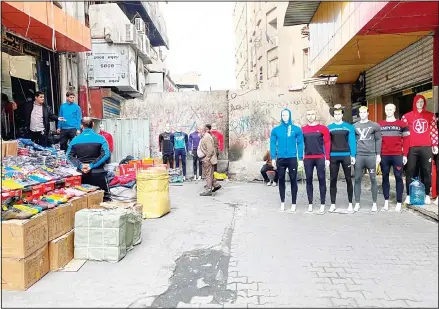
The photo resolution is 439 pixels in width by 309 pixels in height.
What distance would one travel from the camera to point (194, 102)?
13.9 metres

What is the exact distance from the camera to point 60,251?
13.7 ft

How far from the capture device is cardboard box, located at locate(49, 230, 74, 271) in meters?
4.11

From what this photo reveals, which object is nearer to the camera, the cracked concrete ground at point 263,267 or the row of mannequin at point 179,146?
the cracked concrete ground at point 263,267

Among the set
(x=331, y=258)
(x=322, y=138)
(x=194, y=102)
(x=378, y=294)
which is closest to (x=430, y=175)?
(x=322, y=138)

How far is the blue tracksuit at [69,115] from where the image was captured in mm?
8500

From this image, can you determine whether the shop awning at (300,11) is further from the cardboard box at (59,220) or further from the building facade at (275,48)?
the building facade at (275,48)

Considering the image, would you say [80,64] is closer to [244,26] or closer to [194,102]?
[194,102]

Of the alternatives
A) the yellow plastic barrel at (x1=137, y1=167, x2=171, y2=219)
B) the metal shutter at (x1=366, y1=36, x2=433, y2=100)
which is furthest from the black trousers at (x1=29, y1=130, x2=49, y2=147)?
the metal shutter at (x1=366, y1=36, x2=433, y2=100)

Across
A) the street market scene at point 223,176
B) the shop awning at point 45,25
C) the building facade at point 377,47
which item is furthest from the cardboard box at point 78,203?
the building facade at point 377,47

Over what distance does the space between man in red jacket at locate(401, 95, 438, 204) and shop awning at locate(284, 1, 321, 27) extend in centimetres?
486

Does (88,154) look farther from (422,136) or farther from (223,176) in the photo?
(223,176)

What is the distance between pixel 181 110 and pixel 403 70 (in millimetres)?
7793

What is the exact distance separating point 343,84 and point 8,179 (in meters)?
11.4

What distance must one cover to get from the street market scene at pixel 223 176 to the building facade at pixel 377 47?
6 cm
